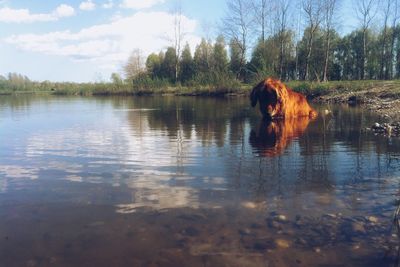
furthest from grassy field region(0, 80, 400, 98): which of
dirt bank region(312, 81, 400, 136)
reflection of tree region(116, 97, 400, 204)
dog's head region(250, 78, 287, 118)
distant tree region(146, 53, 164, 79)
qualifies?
reflection of tree region(116, 97, 400, 204)

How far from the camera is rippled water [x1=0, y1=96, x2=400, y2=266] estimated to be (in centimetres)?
358

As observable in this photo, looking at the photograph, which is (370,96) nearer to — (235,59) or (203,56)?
(235,59)

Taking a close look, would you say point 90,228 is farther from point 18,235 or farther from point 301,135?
point 301,135

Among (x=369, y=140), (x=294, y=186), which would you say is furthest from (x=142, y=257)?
(x=369, y=140)

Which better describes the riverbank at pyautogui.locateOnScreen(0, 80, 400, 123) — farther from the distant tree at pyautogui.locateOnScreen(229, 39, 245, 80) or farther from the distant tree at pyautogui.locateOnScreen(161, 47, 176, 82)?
the distant tree at pyautogui.locateOnScreen(161, 47, 176, 82)

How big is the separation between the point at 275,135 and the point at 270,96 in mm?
4066

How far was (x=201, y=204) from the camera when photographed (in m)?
4.89

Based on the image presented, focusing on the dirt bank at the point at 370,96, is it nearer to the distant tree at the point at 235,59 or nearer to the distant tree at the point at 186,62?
the distant tree at the point at 235,59

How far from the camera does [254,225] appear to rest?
4168mm

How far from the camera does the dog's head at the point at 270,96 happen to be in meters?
14.5

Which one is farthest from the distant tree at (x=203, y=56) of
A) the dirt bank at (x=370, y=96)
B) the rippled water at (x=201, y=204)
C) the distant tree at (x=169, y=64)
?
the rippled water at (x=201, y=204)

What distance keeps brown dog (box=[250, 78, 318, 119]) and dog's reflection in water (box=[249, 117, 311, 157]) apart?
45 centimetres

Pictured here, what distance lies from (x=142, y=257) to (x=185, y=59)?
63.1 metres

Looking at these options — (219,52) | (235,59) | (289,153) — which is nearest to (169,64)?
(219,52)
